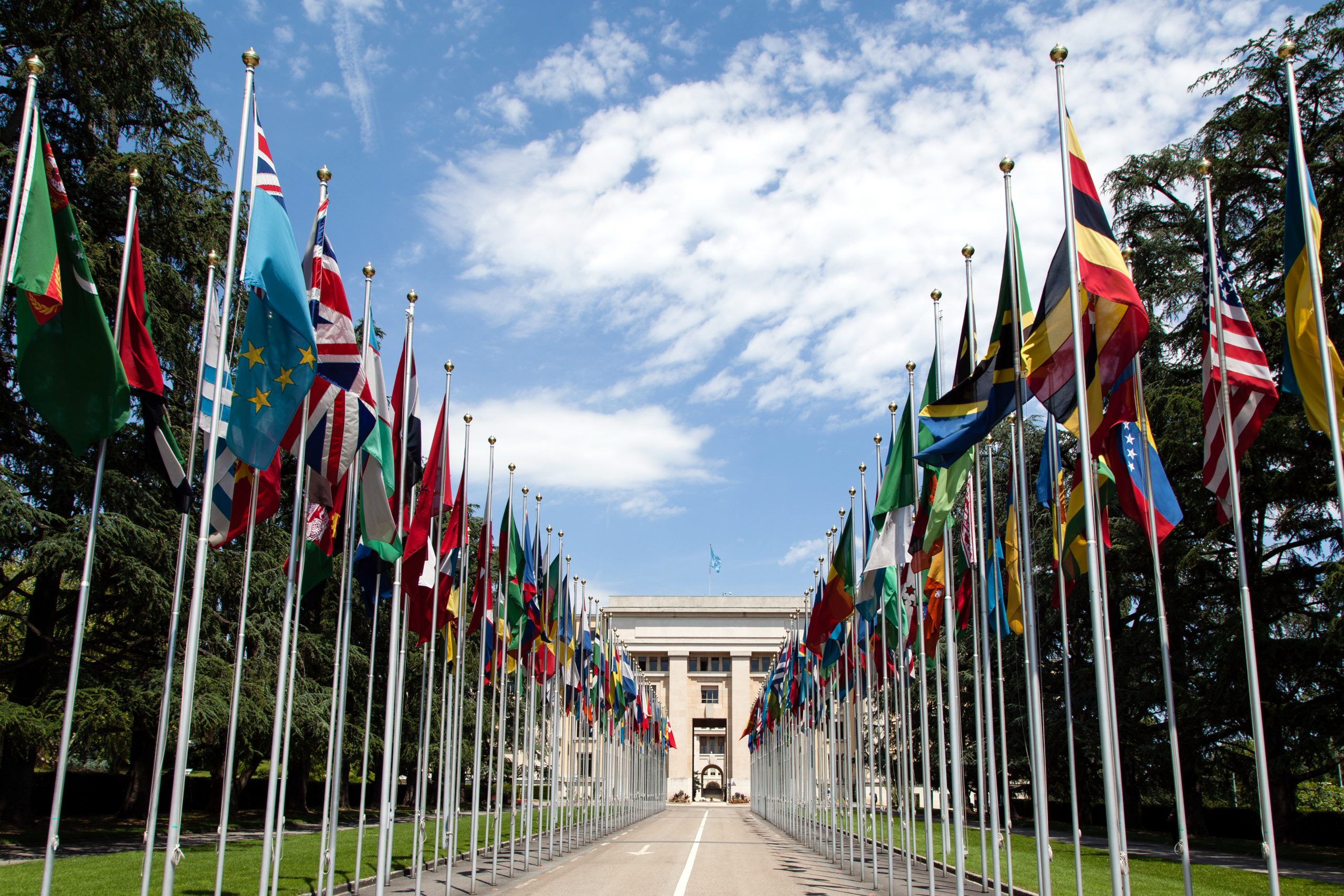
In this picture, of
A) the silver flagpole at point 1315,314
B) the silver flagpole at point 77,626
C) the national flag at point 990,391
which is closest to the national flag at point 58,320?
the silver flagpole at point 77,626

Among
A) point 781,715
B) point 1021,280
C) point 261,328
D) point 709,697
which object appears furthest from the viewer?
point 709,697

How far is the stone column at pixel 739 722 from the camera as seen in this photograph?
87.0 meters

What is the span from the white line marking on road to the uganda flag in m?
10.8

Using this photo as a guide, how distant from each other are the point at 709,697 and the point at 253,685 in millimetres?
71654

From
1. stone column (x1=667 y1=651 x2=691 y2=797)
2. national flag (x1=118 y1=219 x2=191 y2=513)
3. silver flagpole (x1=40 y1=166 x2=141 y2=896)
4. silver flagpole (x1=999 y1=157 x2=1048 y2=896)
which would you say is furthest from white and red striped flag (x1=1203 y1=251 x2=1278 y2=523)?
stone column (x1=667 y1=651 x2=691 y2=797)

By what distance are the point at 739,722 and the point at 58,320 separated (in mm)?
83890

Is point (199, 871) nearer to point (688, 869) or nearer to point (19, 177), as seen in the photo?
point (688, 869)

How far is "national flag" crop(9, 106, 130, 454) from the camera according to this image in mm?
8547

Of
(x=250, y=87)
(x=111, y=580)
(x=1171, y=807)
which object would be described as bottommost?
(x=1171, y=807)

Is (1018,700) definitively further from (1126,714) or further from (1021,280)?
(1021,280)

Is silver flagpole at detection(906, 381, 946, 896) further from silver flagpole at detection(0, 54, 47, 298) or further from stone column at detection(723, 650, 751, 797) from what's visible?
stone column at detection(723, 650, 751, 797)

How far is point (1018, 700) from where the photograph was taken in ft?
136

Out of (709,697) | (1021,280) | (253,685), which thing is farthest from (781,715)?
(709,697)

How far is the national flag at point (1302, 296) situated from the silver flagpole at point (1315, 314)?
0.01 m
